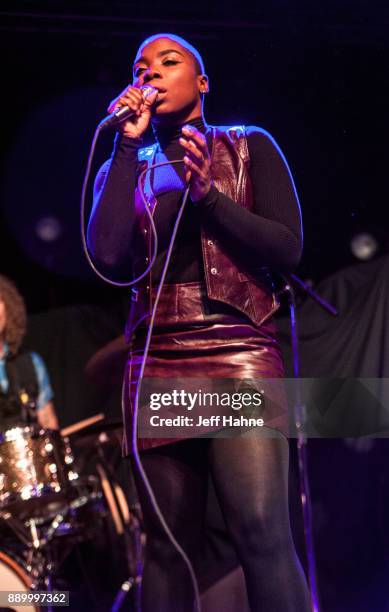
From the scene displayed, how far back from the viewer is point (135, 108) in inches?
66.1

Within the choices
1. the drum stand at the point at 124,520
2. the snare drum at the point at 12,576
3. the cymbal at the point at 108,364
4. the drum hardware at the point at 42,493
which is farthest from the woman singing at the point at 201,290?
the drum stand at the point at 124,520

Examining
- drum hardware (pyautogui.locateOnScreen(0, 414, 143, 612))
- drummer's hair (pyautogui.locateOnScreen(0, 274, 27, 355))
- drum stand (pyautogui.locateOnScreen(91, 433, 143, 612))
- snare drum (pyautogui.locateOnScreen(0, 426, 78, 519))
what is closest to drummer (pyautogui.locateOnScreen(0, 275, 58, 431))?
drummer's hair (pyautogui.locateOnScreen(0, 274, 27, 355))

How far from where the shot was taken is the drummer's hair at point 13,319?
14.4 feet

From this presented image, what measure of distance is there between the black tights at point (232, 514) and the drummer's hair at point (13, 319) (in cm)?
286

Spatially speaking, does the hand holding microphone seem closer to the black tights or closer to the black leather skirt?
the black leather skirt

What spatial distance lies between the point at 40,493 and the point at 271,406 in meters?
1.74

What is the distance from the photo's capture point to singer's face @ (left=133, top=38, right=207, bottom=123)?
70.8 inches

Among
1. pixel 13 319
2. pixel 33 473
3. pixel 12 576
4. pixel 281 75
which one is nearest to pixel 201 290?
pixel 12 576

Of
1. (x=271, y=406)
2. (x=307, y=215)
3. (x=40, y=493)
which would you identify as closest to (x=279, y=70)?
(x=307, y=215)

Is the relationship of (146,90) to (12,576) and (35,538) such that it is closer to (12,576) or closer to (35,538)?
→ (12,576)

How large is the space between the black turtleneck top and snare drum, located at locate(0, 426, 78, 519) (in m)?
1.53

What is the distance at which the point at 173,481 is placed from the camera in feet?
5.51

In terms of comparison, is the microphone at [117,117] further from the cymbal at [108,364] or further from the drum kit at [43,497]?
the cymbal at [108,364]

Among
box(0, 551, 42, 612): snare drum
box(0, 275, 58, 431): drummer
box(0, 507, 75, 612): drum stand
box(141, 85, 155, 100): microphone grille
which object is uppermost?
box(141, 85, 155, 100): microphone grille
